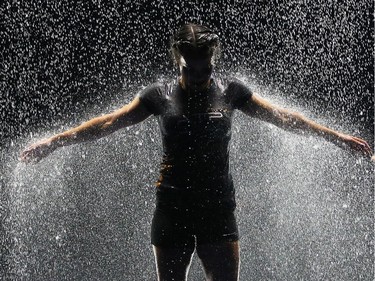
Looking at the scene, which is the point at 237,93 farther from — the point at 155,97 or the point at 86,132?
the point at 86,132

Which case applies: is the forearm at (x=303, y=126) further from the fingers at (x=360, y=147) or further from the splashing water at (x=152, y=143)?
the splashing water at (x=152, y=143)

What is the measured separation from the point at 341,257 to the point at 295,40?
1.04 meters

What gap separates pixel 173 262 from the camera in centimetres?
137

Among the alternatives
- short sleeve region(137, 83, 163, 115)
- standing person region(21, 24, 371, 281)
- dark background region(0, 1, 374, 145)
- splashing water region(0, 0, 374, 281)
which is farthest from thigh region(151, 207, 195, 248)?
dark background region(0, 1, 374, 145)

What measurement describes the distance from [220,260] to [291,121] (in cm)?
36

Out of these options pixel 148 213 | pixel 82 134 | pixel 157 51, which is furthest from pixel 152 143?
pixel 82 134

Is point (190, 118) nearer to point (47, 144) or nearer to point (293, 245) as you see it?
point (47, 144)

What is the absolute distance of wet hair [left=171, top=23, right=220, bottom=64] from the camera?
4.30ft

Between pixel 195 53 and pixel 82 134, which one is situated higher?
pixel 195 53

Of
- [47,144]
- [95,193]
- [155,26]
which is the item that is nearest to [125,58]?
[155,26]

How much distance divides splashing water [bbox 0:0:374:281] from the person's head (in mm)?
1025

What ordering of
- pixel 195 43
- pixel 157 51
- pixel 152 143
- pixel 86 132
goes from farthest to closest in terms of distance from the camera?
pixel 157 51, pixel 152 143, pixel 86 132, pixel 195 43

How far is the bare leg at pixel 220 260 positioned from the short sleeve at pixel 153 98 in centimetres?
33

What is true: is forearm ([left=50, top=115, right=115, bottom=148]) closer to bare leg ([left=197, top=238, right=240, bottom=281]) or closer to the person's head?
the person's head
